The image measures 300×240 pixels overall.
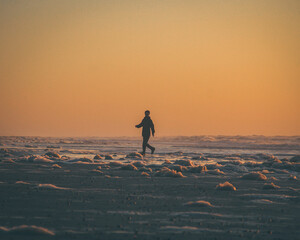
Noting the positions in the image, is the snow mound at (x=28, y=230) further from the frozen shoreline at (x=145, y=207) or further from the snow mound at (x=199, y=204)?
the snow mound at (x=199, y=204)

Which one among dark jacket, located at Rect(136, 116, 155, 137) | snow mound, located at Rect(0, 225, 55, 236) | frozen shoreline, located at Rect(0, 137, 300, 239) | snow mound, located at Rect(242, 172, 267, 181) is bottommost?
frozen shoreline, located at Rect(0, 137, 300, 239)

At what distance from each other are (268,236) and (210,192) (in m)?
4.54

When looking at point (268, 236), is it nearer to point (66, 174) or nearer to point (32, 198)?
point (32, 198)

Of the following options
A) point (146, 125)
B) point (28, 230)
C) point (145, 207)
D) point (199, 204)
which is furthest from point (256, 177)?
point (146, 125)

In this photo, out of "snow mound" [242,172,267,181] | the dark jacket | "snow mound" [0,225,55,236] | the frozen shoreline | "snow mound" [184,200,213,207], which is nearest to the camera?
"snow mound" [0,225,55,236]

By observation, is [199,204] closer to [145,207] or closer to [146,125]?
[145,207]

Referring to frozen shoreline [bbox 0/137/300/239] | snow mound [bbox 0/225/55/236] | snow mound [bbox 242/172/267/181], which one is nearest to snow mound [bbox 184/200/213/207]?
frozen shoreline [bbox 0/137/300/239]

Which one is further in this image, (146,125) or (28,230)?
(146,125)

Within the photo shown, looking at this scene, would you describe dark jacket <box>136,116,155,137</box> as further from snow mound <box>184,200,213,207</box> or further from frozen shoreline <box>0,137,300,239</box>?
snow mound <box>184,200,213,207</box>

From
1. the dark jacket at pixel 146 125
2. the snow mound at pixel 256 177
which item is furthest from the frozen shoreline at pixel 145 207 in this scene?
the dark jacket at pixel 146 125

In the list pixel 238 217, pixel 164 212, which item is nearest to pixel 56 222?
pixel 164 212

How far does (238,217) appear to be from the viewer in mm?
7512

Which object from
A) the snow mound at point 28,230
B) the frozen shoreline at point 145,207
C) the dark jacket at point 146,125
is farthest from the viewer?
the dark jacket at point 146,125

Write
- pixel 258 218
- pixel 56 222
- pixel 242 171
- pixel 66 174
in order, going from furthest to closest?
pixel 242 171, pixel 66 174, pixel 258 218, pixel 56 222
